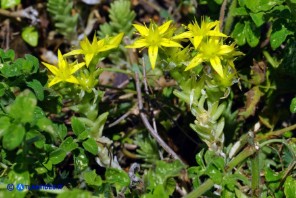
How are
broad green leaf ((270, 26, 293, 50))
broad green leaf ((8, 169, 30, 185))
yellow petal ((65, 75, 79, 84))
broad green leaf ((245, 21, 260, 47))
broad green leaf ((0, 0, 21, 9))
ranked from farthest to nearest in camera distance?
broad green leaf ((0, 0, 21, 9))
broad green leaf ((245, 21, 260, 47))
broad green leaf ((270, 26, 293, 50))
yellow petal ((65, 75, 79, 84))
broad green leaf ((8, 169, 30, 185))

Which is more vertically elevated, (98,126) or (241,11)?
(241,11)

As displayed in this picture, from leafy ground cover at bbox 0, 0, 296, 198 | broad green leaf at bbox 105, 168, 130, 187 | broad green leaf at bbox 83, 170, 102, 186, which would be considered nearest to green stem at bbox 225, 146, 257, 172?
leafy ground cover at bbox 0, 0, 296, 198

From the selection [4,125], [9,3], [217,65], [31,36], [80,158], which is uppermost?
[9,3]

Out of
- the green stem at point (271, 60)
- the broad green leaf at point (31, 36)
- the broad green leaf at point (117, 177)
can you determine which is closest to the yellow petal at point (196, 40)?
the broad green leaf at point (117, 177)

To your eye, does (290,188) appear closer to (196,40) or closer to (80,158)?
(196,40)

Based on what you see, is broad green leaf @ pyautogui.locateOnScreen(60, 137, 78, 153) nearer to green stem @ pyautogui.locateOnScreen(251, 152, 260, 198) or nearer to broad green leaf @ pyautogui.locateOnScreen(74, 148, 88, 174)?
broad green leaf @ pyautogui.locateOnScreen(74, 148, 88, 174)

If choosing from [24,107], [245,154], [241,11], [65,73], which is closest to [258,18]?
[241,11]

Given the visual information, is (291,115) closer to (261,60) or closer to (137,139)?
(261,60)
